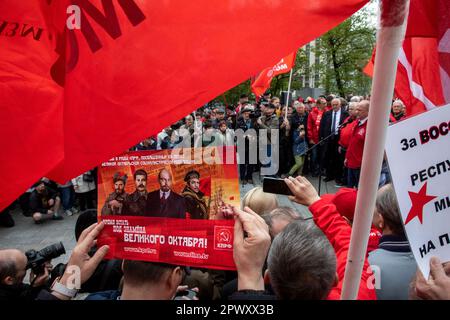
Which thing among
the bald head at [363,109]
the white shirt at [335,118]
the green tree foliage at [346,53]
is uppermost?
the green tree foliage at [346,53]

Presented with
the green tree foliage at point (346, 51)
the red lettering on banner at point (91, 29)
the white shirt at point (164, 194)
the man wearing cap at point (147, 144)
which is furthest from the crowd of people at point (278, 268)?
the green tree foliage at point (346, 51)

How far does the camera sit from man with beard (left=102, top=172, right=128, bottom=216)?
203 centimetres

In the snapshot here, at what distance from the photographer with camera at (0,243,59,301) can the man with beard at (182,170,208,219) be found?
87cm

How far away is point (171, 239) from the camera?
1958 mm

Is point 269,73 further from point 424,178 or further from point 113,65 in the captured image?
point 424,178

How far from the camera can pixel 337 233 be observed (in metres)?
1.86

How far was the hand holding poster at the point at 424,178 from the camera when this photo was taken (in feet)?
4.77

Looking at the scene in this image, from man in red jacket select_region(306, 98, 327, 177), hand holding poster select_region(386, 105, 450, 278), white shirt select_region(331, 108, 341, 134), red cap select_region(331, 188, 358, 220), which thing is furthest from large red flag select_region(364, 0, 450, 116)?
man in red jacket select_region(306, 98, 327, 177)

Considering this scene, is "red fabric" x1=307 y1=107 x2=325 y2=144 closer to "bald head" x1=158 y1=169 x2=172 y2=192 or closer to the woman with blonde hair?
the woman with blonde hair

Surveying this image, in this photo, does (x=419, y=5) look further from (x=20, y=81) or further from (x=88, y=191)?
(x=88, y=191)

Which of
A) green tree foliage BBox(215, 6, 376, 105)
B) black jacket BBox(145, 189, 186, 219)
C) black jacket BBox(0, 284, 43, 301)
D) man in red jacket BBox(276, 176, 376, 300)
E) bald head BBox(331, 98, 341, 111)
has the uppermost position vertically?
green tree foliage BBox(215, 6, 376, 105)

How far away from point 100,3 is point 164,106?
518 millimetres

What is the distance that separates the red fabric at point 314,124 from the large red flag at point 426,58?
7002 millimetres

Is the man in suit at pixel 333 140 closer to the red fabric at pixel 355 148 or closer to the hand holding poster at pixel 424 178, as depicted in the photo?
the red fabric at pixel 355 148
